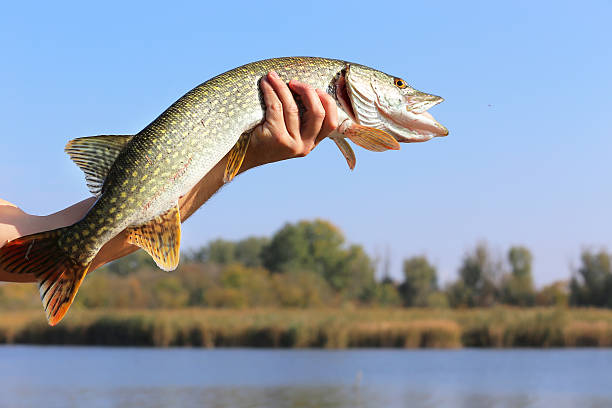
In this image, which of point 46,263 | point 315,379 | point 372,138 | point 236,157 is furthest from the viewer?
point 315,379

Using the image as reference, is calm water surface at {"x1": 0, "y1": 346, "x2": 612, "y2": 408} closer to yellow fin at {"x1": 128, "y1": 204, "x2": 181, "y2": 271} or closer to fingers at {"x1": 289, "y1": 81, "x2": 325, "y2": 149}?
fingers at {"x1": 289, "y1": 81, "x2": 325, "y2": 149}

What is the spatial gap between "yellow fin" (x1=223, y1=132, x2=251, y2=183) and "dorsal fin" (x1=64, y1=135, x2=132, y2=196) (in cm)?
38

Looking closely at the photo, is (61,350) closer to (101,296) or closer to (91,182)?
(101,296)

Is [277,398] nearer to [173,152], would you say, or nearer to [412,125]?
[412,125]

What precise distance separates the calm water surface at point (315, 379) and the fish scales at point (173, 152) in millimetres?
19447

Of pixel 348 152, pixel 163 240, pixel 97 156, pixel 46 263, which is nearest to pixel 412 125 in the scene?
pixel 348 152

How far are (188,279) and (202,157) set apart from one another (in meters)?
42.0

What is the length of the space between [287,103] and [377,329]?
2738cm

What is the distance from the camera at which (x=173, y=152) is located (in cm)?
228

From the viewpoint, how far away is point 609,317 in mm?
30297

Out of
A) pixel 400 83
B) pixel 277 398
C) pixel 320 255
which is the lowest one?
pixel 277 398

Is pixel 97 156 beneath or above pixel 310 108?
beneath

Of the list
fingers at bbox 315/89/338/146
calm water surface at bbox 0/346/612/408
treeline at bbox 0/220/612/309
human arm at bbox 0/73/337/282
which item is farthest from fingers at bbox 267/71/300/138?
treeline at bbox 0/220/612/309

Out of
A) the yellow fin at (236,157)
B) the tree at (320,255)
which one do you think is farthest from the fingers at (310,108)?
the tree at (320,255)
